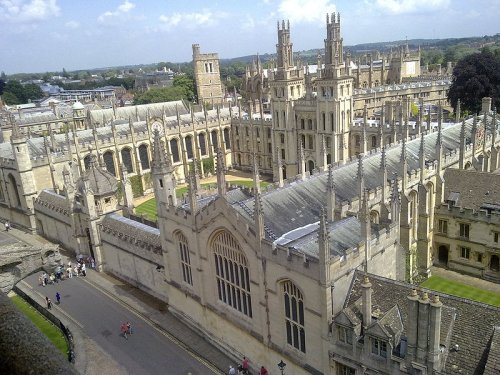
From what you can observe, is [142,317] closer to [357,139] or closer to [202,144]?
[357,139]

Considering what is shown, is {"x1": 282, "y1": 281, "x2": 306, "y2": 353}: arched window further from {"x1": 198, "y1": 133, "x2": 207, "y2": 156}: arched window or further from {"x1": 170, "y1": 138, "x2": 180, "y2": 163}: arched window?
{"x1": 198, "y1": 133, "x2": 207, "y2": 156}: arched window

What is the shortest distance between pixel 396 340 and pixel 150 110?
59522 millimetres

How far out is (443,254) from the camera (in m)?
31.8

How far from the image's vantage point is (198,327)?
85.8ft

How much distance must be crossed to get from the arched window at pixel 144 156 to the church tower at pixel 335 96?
22.4m

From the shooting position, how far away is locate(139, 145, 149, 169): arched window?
2227 inches

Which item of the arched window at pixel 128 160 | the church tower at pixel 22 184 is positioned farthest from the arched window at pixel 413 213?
the arched window at pixel 128 160

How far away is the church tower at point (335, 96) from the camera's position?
148 feet

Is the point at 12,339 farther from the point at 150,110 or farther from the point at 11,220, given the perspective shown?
the point at 150,110

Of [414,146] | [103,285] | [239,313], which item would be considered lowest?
[103,285]

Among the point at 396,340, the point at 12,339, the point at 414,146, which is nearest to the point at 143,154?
the point at 414,146

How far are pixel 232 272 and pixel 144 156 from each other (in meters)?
37.8

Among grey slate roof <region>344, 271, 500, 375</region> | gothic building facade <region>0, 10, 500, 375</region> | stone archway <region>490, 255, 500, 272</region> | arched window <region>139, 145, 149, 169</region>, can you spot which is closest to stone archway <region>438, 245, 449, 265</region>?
gothic building facade <region>0, 10, 500, 375</region>

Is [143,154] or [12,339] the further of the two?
[143,154]
